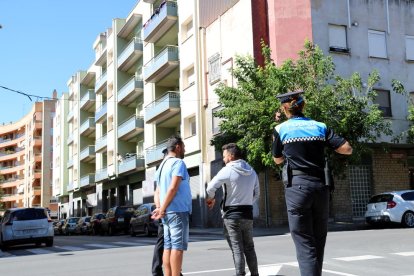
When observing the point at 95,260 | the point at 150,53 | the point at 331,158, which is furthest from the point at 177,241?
the point at 150,53

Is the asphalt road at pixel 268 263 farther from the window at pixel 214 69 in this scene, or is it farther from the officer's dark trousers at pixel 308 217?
the window at pixel 214 69

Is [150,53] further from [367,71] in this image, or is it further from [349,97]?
[349,97]

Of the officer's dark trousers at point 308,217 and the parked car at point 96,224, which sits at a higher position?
the officer's dark trousers at point 308,217

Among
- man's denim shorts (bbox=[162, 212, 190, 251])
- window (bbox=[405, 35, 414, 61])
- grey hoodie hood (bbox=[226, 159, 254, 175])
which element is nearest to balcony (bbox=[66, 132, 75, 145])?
window (bbox=[405, 35, 414, 61])

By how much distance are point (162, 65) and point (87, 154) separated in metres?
24.6

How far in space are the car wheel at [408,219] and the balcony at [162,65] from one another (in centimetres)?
1891

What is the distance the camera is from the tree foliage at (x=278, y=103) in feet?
68.1

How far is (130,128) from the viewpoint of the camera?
42.0m

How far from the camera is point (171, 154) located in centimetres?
663

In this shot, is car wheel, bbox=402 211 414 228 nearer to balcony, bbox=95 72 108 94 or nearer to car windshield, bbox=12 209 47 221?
car windshield, bbox=12 209 47 221

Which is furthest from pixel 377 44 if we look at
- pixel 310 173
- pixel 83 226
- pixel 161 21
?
pixel 310 173

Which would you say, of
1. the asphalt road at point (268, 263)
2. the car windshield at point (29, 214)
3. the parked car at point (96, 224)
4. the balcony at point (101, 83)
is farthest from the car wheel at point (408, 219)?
the balcony at point (101, 83)

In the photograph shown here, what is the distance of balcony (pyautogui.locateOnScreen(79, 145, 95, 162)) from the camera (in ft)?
183

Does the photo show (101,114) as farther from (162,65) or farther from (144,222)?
(144,222)
